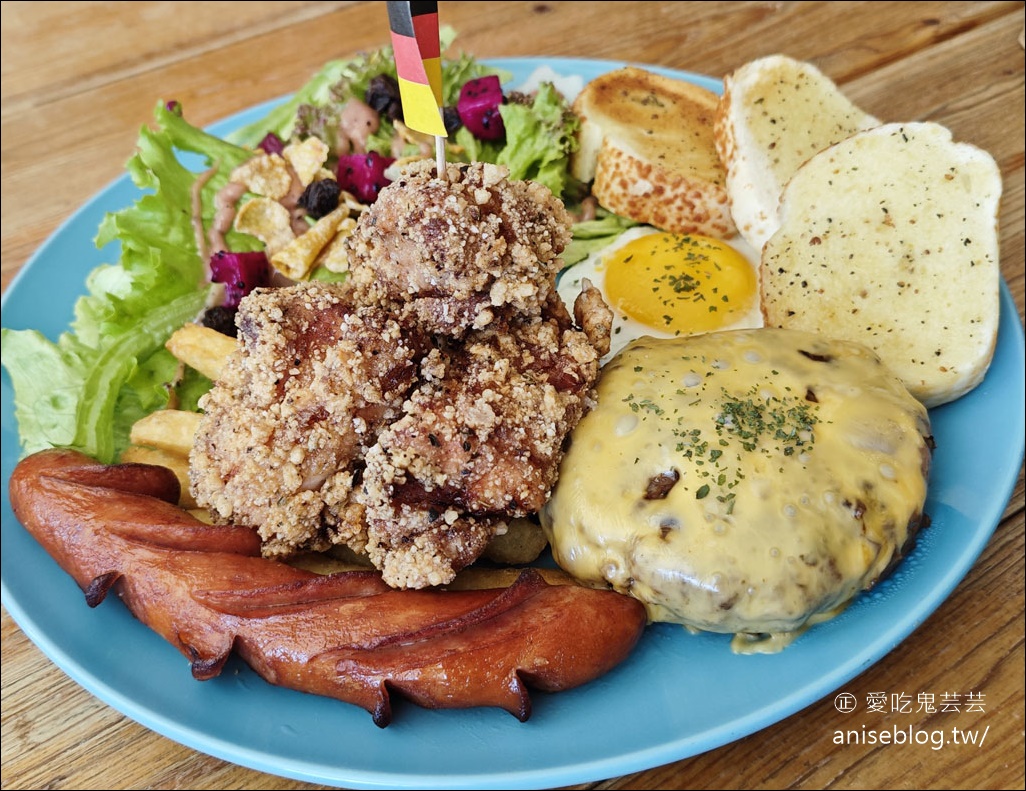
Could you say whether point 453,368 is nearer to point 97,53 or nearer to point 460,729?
point 460,729

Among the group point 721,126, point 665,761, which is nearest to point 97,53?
point 721,126

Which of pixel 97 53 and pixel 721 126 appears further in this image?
pixel 97 53

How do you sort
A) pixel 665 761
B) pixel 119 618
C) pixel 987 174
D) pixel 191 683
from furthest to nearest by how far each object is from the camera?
1. pixel 987 174
2. pixel 119 618
3. pixel 191 683
4. pixel 665 761

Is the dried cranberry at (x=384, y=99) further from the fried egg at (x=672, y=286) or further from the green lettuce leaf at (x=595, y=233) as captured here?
the fried egg at (x=672, y=286)

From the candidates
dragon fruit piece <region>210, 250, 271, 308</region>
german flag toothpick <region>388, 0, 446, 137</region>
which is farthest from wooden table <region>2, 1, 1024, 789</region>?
german flag toothpick <region>388, 0, 446, 137</region>

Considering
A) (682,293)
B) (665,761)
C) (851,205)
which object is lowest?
(665,761)

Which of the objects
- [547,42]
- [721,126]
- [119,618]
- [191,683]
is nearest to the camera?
[191,683]

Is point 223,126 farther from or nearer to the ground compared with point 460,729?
farther from the ground
